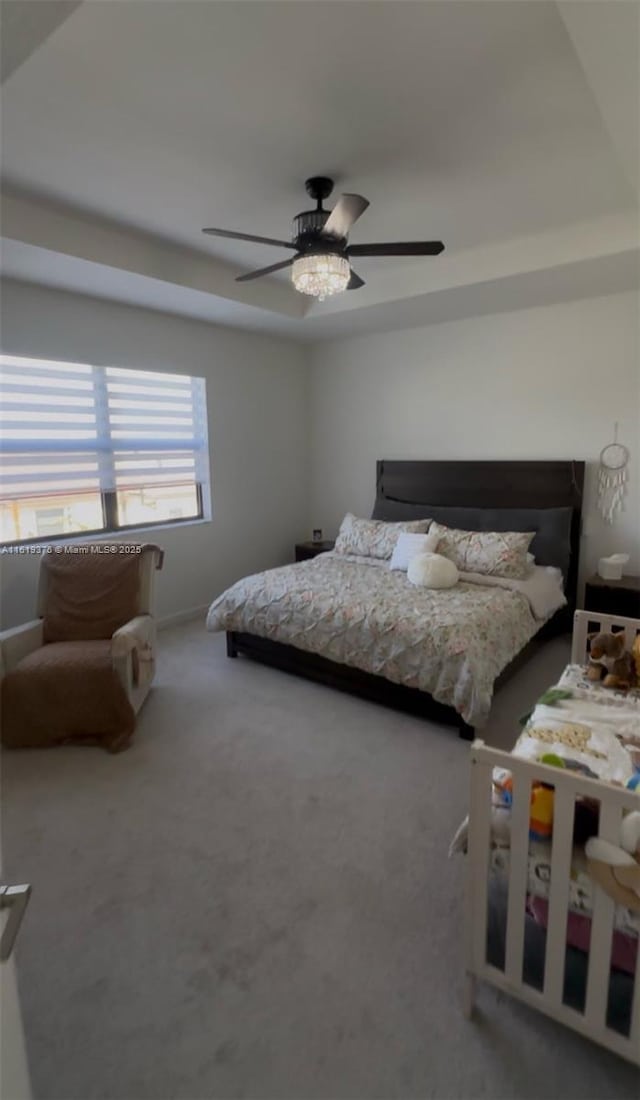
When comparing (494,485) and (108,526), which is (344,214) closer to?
(494,485)

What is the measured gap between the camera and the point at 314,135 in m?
2.07

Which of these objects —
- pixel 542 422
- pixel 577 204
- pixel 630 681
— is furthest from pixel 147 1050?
pixel 542 422

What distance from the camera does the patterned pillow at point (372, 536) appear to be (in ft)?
13.1

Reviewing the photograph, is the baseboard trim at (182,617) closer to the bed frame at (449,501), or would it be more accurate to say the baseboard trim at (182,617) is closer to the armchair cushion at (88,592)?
the bed frame at (449,501)

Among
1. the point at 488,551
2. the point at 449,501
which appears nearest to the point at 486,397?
the point at 449,501

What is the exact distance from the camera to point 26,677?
251cm

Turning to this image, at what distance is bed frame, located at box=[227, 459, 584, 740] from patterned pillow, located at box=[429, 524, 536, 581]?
1.45 feet

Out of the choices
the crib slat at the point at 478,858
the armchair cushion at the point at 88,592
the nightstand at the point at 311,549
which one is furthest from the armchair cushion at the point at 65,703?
the nightstand at the point at 311,549

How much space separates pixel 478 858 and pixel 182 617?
345 centimetres

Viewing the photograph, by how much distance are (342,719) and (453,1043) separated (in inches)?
62.4

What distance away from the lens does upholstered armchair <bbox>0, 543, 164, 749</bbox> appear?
2.53 metres

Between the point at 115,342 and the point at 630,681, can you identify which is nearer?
the point at 630,681

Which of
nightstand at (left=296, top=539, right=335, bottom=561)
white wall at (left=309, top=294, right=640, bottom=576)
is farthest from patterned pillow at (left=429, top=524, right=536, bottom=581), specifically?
nightstand at (left=296, top=539, right=335, bottom=561)

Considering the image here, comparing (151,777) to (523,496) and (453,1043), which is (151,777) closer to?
(453,1043)
